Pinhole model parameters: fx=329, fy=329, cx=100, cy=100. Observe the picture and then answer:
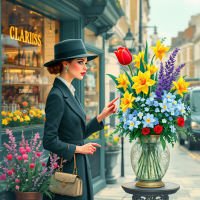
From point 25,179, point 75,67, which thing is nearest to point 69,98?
point 75,67

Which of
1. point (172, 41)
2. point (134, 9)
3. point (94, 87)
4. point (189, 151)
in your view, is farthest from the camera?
point (172, 41)

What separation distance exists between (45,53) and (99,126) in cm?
242

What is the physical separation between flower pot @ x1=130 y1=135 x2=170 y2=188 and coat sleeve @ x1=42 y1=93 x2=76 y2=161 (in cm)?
67

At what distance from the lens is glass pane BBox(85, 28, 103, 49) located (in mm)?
5984

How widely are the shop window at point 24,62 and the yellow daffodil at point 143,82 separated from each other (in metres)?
1.84

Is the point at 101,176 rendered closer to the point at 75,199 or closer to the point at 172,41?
the point at 75,199

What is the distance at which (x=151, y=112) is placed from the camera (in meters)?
2.88

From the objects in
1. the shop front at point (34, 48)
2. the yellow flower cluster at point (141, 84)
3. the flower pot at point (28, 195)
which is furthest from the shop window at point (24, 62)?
the yellow flower cluster at point (141, 84)

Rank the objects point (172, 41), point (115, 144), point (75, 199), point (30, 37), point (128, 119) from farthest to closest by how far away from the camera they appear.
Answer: point (172, 41) → point (115, 144) → point (30, 37) → point (128, 119) → point (75, 199)

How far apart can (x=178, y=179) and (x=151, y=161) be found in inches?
203

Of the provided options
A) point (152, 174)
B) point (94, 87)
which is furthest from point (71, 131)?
point (94, 87)

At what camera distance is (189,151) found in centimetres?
1269

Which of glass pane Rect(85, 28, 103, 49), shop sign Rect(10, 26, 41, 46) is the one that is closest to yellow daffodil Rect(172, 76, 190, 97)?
shop sign Rect(10, 26, 41, 46)

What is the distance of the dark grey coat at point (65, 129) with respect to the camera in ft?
8.20
